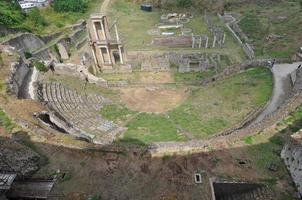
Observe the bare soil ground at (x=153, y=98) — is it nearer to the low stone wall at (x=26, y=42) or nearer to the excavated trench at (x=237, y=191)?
the excavated trench at (x=237, y=191)

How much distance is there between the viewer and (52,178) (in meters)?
19.9

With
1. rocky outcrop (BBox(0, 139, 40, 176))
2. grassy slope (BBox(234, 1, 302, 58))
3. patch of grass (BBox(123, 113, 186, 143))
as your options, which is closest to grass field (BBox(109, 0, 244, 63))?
grassy slope (BBox(234, 1, 302, 58))

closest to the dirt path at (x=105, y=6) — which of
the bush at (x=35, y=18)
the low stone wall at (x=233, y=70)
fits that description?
the bush at (x=35, y=18)

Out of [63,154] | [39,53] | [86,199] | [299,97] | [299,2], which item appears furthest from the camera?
[299,2]

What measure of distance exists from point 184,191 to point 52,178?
8986 mm

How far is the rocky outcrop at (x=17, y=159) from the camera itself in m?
19.9

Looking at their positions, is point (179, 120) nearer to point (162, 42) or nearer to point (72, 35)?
point (162, 42)

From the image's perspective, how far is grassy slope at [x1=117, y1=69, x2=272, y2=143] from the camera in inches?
1119

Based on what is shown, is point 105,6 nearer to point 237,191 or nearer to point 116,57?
point 116,57

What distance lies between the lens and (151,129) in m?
29.5

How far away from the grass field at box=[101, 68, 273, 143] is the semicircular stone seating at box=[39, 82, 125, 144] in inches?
56.6

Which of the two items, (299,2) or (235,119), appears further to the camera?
(299,2)

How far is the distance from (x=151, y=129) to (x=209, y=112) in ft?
22.9

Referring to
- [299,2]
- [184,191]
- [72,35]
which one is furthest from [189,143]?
[299,2]
